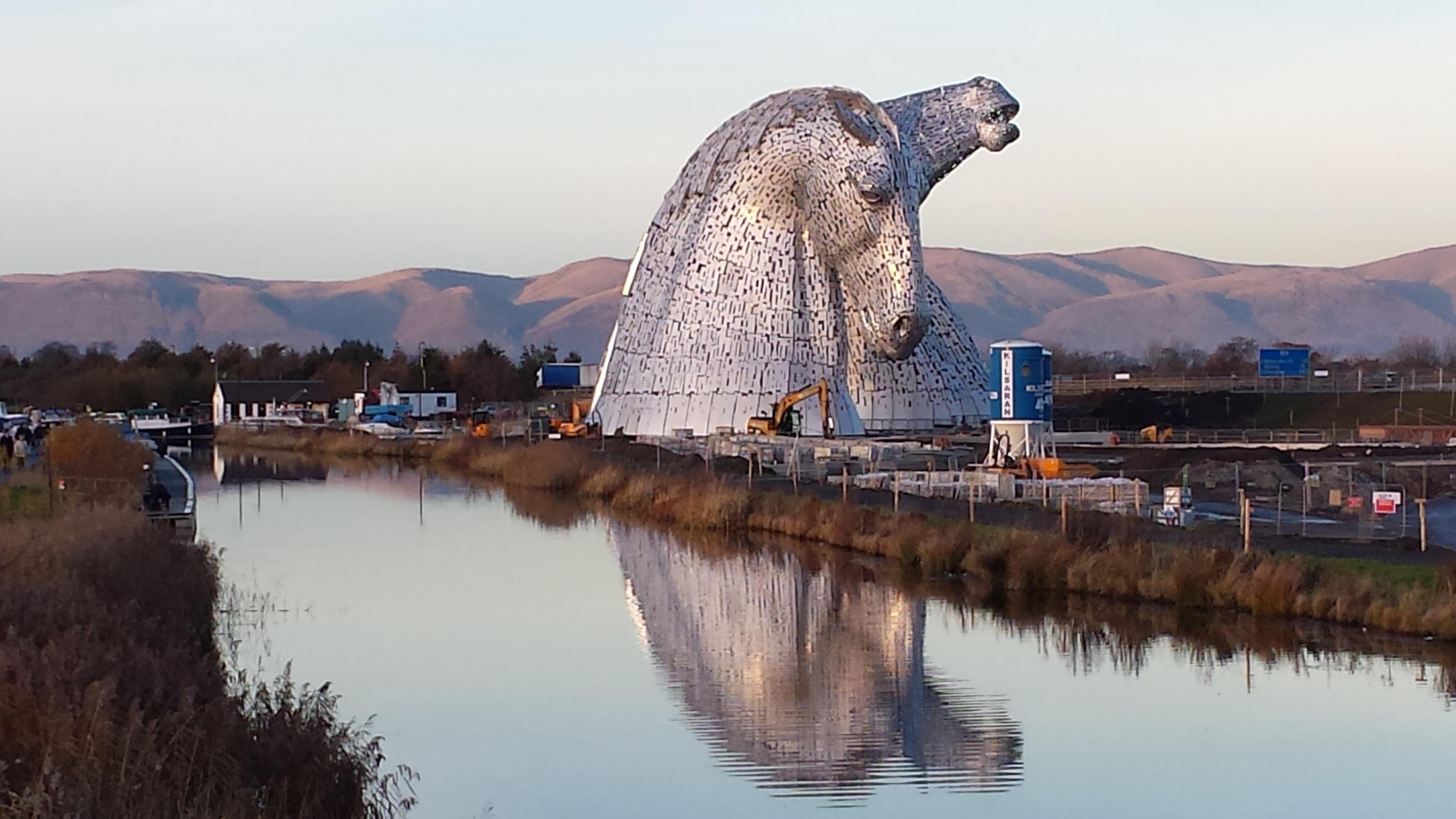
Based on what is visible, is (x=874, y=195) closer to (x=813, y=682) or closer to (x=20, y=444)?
(x=20, y=444)

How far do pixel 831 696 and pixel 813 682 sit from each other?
2.86 ft

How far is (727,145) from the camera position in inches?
2141

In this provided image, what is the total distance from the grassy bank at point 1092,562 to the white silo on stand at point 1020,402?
6.43 m

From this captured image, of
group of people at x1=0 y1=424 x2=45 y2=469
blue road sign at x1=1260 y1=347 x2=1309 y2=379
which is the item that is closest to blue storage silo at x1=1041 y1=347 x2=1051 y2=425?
group of people at x1=0 y1=424 x2=45 y2=469

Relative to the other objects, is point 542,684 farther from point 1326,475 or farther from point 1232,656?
point 1326,475

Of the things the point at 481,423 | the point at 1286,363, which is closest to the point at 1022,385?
the point at 481,423

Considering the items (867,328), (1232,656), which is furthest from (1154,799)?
(867,328)

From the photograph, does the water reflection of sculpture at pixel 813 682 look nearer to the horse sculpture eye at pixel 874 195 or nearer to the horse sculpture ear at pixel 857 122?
the horse sculpture eye at pixel 874 195

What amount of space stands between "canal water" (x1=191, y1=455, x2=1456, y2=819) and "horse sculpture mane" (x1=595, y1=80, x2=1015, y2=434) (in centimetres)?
1974

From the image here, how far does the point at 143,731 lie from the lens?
34.4ft

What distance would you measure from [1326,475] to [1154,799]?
26.2m

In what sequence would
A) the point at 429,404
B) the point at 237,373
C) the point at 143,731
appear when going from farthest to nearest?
the point at 237,373, the point at 429,404, the point at 143,731

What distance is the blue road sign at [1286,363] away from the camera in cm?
8038

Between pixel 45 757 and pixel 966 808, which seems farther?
pixel 966 808
